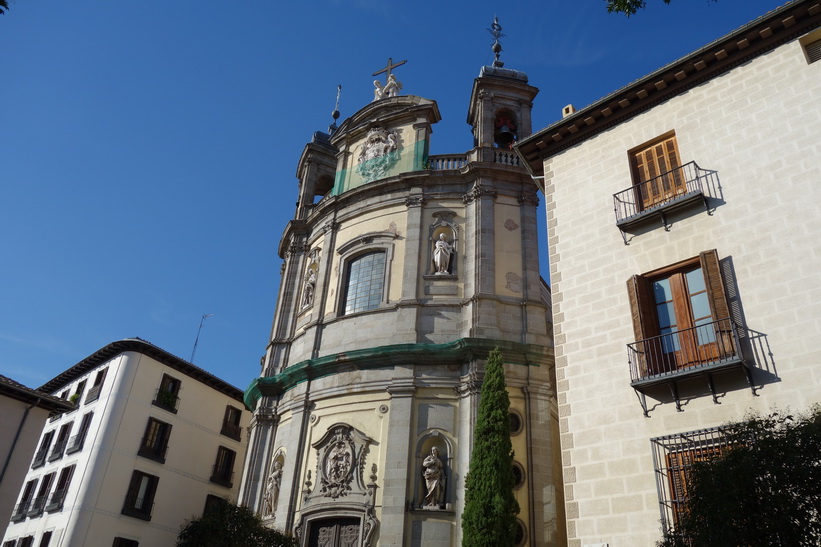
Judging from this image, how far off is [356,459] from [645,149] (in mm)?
11478

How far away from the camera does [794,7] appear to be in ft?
37.0

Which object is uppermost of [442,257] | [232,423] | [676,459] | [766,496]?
[442,257]

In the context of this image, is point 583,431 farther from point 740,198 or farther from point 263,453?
point 263,453

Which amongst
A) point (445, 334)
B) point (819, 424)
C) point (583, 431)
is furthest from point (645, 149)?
point (445, 334)

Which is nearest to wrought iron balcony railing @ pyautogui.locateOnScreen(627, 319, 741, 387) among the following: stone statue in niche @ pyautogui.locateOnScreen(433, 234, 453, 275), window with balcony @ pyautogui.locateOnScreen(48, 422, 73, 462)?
Answer: stone statue in niche @ pyautogui.locateOnScreen(433, 234, 453, 275)

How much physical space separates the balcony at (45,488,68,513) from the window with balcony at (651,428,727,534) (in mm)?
25582

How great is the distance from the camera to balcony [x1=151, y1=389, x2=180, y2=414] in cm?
3000

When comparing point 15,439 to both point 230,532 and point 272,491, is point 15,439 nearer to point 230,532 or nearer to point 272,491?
point 230,532

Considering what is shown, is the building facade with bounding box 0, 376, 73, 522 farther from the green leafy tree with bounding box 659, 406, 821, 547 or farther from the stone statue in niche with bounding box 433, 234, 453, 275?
the green leafy tree with bounding box 659, 406, 821, 547

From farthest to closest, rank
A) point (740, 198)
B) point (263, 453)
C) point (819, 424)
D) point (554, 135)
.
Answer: point (263, 453), point (554, 135), point (740, 198), point (819, 424)

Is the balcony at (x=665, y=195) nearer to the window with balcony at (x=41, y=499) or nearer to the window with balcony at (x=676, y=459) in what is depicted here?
the window with balcony at (x=676, y=459)

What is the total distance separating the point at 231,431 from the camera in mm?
33156

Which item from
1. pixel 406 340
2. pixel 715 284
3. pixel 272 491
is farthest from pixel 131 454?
pixel 715 284

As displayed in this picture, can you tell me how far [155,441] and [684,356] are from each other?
2576cm
